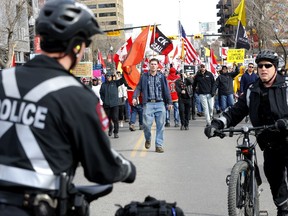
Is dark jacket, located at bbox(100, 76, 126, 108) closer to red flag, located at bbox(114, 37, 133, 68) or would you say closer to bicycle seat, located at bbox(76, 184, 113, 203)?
red flag, located at bbox(114, 37, 133, 68)

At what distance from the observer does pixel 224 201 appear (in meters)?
6.85

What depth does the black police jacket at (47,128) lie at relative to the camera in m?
2.51

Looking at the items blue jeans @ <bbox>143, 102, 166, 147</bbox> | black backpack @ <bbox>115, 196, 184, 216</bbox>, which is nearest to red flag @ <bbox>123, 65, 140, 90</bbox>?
blue jeans @ <bbox>143, 102, 166, 147</bbox>

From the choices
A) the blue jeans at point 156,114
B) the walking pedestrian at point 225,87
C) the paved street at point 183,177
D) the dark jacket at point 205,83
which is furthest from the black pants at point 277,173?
the walking pedestrian at point 225,87

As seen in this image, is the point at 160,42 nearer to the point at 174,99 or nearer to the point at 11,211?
the point at 174,99

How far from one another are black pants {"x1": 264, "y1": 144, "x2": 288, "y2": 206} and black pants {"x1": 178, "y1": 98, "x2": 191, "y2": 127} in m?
11.1

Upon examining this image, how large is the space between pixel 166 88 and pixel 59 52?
28.9 ft

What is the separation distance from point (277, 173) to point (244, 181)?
0.40m

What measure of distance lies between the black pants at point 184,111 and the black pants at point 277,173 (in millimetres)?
11088

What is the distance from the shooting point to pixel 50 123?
251 centimetres

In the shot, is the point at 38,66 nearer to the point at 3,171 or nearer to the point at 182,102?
the point at 3,171

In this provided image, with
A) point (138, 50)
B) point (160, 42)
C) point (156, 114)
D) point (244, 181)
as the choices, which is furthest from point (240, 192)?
point (160, 42)

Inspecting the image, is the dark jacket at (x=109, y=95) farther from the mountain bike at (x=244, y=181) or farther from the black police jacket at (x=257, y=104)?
the mountain bike at (x=244, y=181)

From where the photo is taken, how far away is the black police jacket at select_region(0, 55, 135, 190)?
2.51m
